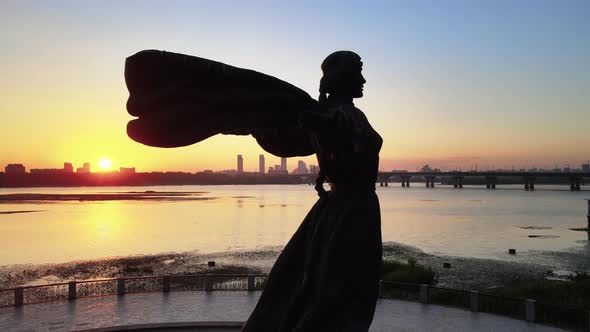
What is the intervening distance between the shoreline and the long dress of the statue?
801 inches

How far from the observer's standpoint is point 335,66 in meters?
4.83

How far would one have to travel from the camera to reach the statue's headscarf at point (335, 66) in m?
4.80

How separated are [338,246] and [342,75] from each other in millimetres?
1633

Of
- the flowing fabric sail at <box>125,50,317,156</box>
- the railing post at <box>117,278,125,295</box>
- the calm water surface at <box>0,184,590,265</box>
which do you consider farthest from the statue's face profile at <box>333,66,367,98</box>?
the calm water surface at <box>0,184,590,265</box>

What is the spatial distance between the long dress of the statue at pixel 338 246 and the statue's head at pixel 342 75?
192 mm

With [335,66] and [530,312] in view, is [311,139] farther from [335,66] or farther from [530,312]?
[530,312]

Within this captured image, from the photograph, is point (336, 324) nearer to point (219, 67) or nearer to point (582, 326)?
point (219, 67)

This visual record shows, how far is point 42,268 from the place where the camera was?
29.4m

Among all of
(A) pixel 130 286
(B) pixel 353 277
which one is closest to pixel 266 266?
(A) pixel 130 286

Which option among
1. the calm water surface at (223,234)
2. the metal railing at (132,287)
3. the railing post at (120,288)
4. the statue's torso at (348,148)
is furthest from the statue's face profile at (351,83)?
the calm water surface at (223,234)

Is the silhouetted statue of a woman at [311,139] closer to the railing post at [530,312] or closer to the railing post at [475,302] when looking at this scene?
the railing post at [530,312]

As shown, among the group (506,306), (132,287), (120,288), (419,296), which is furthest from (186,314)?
(506,306)

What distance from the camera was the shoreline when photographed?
26.1 meters

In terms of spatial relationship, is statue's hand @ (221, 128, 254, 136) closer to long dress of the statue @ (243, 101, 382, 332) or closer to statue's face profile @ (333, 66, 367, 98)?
long dress of the statue @ (243, 101, 382, 332)
